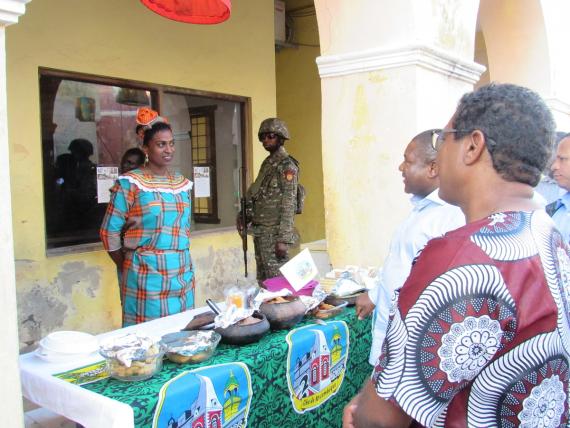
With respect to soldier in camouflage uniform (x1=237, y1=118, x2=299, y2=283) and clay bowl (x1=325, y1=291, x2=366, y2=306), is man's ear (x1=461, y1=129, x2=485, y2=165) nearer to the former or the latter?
clay bowl (x1=325, y1=291, x2=366, y2=306)

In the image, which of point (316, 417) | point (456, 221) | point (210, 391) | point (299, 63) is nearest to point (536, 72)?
point (299, 63)

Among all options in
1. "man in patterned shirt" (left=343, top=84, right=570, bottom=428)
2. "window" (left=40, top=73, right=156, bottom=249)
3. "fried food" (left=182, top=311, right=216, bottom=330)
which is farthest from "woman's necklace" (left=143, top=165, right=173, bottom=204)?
"man in patterned shirt" (left=343, top=84, right=570, bottom=428)

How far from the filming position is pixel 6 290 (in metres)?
1.64

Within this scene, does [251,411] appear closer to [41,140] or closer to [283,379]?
[283,379]

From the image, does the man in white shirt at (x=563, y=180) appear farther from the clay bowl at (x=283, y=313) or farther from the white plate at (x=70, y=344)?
the white plate at (x=70, y=344)

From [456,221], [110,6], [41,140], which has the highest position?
[110,6]

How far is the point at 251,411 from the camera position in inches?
85.8

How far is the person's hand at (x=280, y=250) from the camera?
436cm

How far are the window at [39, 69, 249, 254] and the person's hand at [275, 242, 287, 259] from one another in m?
1.74

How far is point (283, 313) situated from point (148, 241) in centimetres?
106

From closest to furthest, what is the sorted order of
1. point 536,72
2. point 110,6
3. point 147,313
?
point 147,313 < point 110,6 < point 536,72

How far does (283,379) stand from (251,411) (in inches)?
8.9

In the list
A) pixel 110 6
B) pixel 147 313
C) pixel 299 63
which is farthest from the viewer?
pixel 299 63

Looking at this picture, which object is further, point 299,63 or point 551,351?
point 299,63
